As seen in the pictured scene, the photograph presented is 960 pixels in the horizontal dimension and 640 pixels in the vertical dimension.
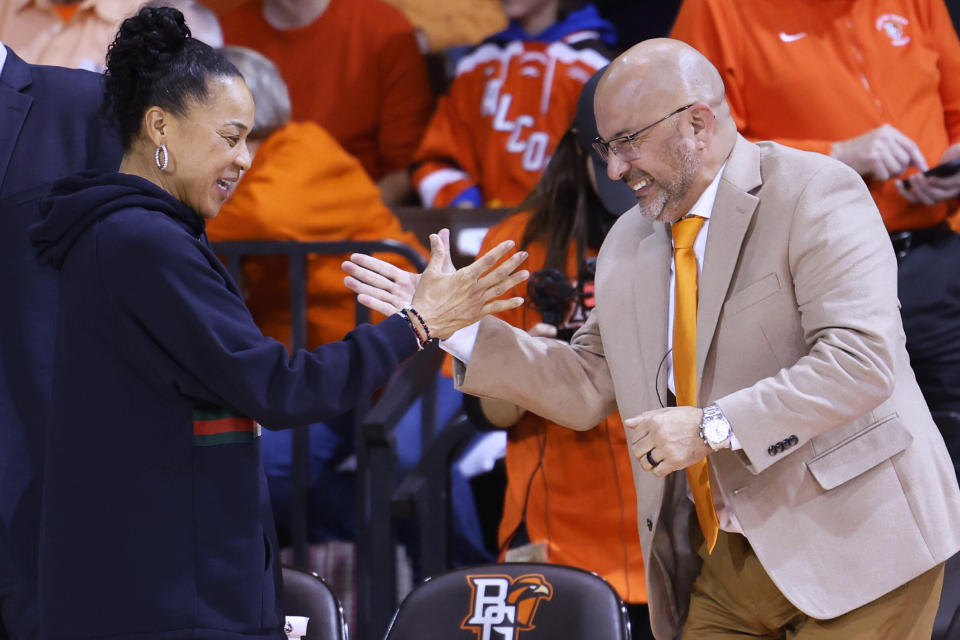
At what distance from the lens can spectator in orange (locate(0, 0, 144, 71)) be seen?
4.43m

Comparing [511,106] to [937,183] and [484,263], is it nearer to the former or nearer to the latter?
[937,183]

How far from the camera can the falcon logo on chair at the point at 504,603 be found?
2.54 metres

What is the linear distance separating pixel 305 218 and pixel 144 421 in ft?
6.58

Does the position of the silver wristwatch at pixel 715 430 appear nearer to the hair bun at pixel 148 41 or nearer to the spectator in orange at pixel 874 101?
the hair bun at pixel 148 41

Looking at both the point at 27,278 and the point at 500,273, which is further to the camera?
the point at 27,278

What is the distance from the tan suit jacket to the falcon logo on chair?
280mm

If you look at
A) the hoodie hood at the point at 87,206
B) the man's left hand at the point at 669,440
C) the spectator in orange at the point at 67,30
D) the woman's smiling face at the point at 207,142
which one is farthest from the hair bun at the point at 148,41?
the spectator in orange at the point at 67,30

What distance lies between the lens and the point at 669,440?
7.14ft

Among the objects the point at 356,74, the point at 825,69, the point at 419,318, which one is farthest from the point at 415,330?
the point at 356,74

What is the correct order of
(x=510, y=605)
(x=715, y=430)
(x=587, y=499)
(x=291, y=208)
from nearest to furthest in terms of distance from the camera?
(x=715, y=430), (x=510, y=605), (x=587, y=499), (x=291, y=208)

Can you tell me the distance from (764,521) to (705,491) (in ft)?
0.41

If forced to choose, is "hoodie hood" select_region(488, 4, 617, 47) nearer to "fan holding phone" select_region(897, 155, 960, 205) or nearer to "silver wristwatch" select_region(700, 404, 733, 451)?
"fan holding phone" select_region(897, 155, 960, 205)

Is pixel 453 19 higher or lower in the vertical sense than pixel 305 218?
higher

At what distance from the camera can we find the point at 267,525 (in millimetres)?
2197
